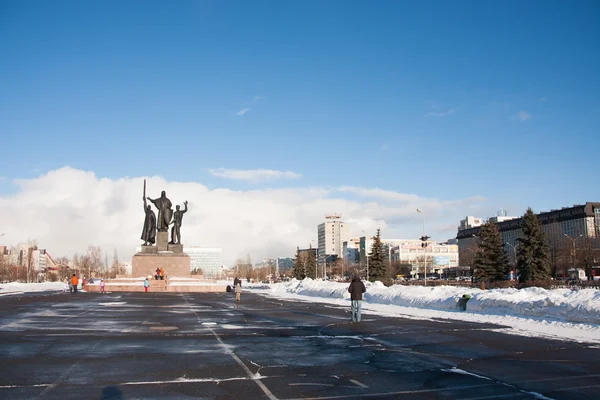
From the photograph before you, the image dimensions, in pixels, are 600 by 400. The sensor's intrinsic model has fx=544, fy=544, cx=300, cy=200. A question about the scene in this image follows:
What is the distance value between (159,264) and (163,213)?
18.0ft

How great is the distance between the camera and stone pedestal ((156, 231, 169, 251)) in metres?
57.0

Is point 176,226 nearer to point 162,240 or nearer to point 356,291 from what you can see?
point 162,240

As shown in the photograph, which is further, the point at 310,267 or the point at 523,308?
the point at 310,267

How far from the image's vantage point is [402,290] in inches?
1186

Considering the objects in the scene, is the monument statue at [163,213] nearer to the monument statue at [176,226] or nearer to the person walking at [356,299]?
the monument statue at [176,226]

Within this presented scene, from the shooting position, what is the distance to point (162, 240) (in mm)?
57344

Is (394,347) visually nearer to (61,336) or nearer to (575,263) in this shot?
(61,336)

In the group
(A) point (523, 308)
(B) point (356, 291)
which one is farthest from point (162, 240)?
(A) point (523, 308)

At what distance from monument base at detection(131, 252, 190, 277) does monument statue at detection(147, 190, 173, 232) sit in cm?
304

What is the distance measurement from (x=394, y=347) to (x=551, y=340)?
424cm

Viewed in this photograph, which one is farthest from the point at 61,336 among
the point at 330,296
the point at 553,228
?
the point at 553,228

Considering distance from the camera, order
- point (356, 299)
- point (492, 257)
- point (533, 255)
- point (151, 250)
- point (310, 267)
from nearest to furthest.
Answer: point (356, 299) → point (151, 250) → point (533, 255) → point (492, 257) → point (310, 267)

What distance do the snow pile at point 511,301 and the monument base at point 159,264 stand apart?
28.3 meters

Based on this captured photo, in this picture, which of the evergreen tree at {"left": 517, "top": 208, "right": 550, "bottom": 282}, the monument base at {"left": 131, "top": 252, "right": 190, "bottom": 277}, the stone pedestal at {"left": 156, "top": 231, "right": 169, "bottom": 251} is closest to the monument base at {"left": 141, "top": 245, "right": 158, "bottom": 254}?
the monument base at {"left": 131, "top": 252, "right": 190, "bottom": 277}
